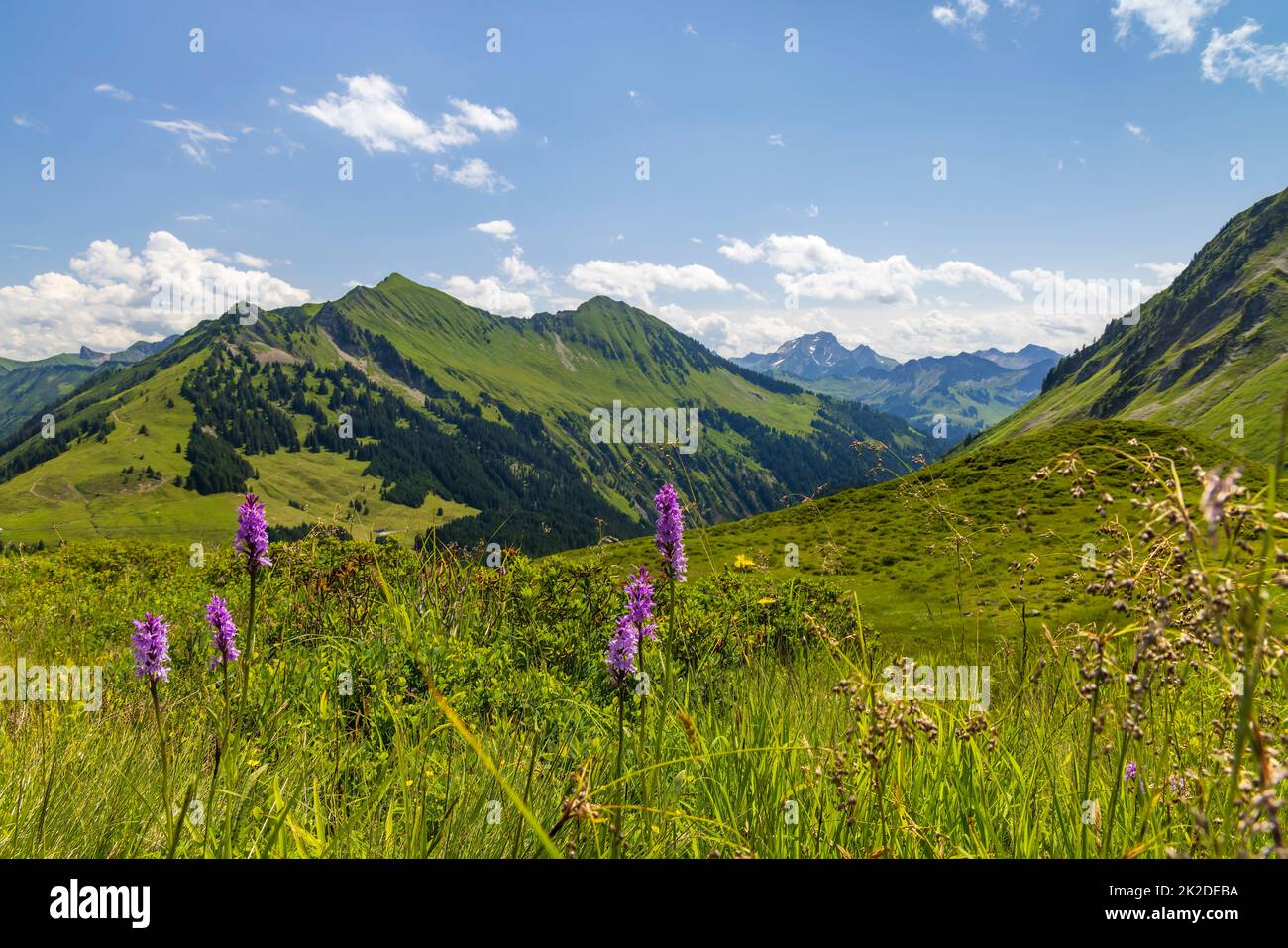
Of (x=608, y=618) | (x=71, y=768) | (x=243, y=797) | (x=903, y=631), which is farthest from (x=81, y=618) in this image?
(x=903, y=631)

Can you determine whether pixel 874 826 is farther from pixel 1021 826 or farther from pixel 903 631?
pixel 903 631

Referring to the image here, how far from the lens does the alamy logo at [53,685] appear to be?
20.0 feet

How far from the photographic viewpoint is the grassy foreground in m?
1.96

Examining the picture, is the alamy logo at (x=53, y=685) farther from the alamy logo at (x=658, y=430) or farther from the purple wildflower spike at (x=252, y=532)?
the alamy logo at (x=658, y=430)

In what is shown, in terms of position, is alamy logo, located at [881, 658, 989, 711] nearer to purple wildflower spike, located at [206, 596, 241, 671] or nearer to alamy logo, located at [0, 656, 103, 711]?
purple wildflower spike, located at [206, 596, 241, 671]

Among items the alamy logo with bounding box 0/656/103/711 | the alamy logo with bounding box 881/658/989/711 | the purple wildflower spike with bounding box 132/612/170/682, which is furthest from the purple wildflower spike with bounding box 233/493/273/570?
the alamy logo with bounding box 0/656/103/711

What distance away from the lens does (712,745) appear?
4.39 m

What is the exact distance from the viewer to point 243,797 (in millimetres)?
3705

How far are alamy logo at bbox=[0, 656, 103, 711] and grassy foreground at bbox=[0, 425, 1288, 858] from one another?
0.20 metres
